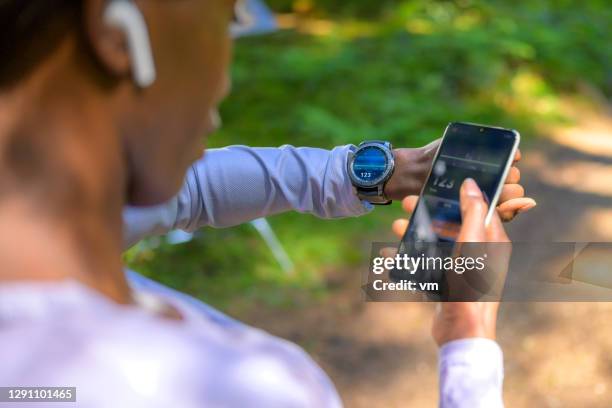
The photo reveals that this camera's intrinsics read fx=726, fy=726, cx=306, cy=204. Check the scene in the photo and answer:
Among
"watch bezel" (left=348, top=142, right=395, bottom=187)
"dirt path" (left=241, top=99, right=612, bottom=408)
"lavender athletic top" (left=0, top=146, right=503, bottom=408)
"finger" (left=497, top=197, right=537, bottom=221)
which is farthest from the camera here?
"dirt path" (left=241, top=99, right=612, bottom=408)

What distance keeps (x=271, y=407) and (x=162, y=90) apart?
0.36 meters

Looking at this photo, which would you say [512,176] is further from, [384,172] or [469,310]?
[469,310]

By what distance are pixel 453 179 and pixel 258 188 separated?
16.6 inches

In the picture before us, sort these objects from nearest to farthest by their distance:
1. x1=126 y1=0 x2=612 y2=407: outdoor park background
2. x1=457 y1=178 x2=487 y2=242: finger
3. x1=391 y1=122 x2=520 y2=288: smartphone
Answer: x1=457 y1=178 x2=487 y2=242: finger
x1=391 y1=122 x2=520 y2=288: smartphone
x1=126 y1=0 x2=612 y2=407: outdoor park background

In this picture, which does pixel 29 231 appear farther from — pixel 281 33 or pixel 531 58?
pixel 281 33

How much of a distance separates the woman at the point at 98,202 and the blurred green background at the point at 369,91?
3.62m

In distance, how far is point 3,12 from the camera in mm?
757

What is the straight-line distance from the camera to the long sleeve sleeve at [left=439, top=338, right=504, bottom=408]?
3.22 feet

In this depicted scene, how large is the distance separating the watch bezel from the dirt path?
232 cm

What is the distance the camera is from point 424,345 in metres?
4.12

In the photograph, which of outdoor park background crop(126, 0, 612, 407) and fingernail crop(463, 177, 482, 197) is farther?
outdoor park background crop(126, 0, 612, 407)

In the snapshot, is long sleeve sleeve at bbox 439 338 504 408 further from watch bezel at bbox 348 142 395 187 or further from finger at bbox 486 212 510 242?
watch bezel at bbox 348 142 395 187

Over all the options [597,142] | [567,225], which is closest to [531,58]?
[597,142]

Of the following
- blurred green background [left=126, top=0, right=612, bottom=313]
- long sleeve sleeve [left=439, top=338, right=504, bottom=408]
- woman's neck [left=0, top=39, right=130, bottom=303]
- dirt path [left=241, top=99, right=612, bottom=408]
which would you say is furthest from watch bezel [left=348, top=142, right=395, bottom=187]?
blurred green background [left=126, top=0, right=612, bottom=313]
